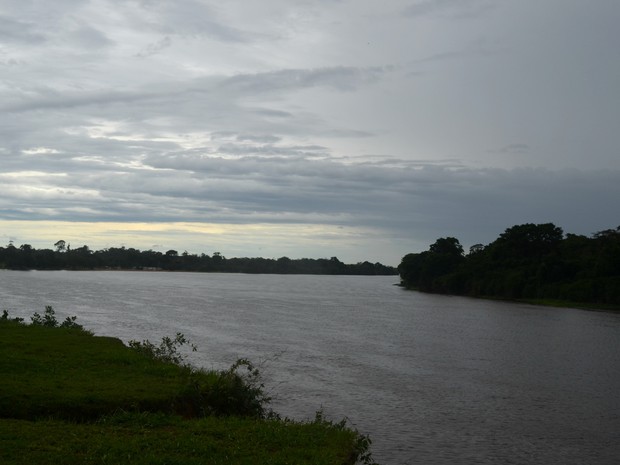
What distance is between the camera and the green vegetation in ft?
35.7

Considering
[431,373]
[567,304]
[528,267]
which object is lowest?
[431,373]

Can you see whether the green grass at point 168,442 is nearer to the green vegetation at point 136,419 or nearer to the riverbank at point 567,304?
the green vegetation at point 136,419

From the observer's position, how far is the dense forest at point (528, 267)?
315 ft

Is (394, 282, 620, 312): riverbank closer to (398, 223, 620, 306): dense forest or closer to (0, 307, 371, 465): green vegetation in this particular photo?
(398, 223, 620, 306): dense forest

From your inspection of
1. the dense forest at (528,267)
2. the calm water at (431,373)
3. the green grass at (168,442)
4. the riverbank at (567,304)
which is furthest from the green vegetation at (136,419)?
the dense forest at (528,267)

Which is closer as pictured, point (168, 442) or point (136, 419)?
point (168, 442)

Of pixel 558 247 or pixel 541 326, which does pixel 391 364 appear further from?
pixel 558 247

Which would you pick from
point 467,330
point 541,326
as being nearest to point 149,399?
point 467,330

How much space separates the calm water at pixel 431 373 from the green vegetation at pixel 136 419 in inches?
166

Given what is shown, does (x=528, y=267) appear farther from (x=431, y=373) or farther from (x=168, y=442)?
(x=168, y=442)

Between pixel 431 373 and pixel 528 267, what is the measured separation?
3373 inches

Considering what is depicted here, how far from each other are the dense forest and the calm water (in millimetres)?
34368

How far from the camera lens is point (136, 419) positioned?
13336 millimetres

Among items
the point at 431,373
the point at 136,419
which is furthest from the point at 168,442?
the point at 431,373
